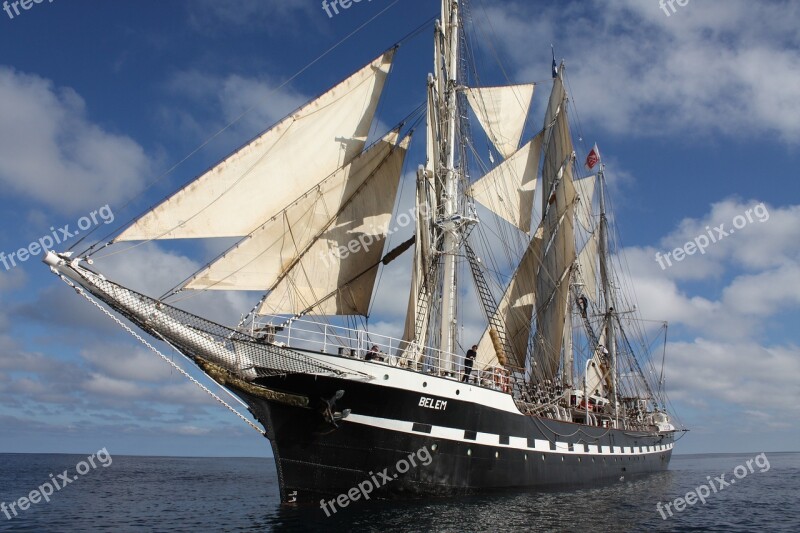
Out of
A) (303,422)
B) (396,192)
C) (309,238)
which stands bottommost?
(303,422)

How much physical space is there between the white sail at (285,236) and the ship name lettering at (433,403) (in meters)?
6.61

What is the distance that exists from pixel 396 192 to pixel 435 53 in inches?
329

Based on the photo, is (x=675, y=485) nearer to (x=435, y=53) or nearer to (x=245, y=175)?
(x=435, y=53)

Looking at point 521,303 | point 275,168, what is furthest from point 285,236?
point 521,303

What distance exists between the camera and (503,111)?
3716 cm

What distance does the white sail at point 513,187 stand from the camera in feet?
120

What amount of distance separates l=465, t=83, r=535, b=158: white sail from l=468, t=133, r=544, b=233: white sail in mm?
1100

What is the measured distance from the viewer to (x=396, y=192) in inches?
1012

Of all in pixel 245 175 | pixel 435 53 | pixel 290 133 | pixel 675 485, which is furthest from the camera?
pixel 675 485

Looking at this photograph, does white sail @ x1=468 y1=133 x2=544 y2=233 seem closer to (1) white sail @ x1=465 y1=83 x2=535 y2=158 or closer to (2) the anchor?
(1) white sail @ x1=465 y1=83 x2=535 y2=158

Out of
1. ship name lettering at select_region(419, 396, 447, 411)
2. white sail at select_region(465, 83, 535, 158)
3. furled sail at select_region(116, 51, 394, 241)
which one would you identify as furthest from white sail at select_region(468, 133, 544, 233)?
ship name lettering at select_region(419, 396, 447, 411)

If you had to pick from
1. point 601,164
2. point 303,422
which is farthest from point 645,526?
point 601,164

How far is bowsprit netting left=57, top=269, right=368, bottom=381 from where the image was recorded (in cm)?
1739

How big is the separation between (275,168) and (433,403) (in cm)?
947
